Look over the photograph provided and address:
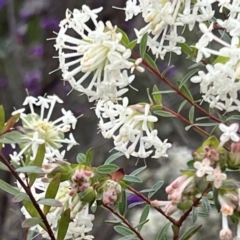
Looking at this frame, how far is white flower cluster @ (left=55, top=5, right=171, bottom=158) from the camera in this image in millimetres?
466

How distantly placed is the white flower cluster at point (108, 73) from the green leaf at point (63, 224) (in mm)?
69

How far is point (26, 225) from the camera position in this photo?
505 millimetres

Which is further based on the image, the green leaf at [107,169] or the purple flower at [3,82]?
the purple flower at [3,82]

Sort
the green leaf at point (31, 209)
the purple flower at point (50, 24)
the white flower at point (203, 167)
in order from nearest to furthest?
the white flower at point (203, 167), the green leaf at point (31, 209), the purple flower at point (50, 24)

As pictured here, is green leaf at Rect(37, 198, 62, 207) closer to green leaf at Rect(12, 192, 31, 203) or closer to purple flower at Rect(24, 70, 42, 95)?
green leaf at Rect(12, 192, 31, 203)

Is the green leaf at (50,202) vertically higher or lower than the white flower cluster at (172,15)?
lower

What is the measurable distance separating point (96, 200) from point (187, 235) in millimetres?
94

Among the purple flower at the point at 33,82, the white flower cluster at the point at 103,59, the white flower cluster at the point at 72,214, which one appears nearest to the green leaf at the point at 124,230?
the white flower cluster at the point at 72,214

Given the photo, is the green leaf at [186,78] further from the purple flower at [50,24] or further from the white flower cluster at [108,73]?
the purple flower at [50,24]

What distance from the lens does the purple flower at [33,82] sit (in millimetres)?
1433

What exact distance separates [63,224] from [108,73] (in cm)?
13

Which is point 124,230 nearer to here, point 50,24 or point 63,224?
point 63,224

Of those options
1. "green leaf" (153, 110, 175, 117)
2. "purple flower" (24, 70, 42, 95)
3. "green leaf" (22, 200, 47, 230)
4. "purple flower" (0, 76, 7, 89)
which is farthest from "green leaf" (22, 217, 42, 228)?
"purple flower" (0, 76, 7, 89)

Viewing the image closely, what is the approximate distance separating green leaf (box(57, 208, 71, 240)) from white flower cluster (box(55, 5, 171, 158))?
69 millimetres
